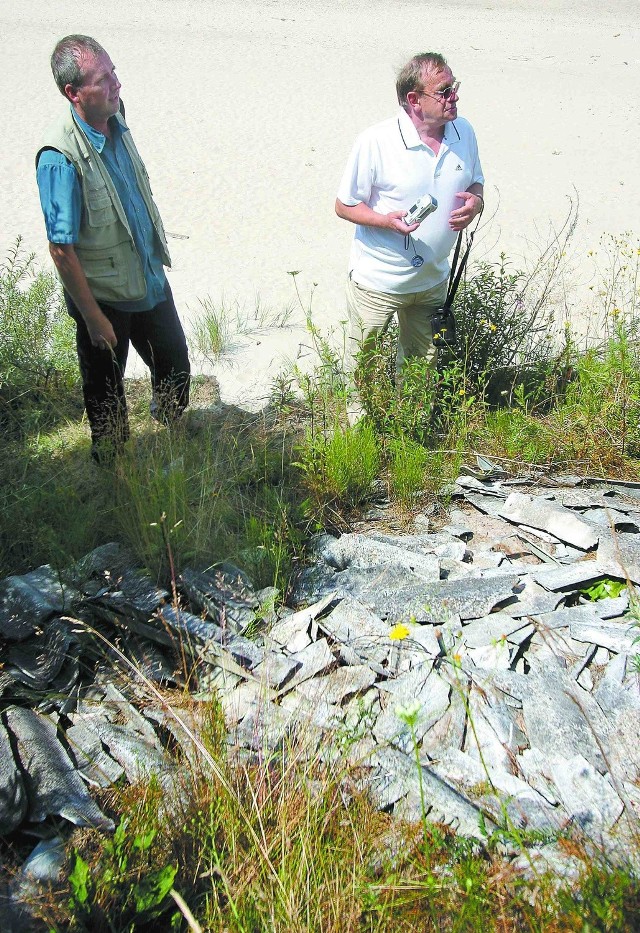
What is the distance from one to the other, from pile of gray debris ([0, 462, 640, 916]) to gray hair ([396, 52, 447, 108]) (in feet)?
8.34

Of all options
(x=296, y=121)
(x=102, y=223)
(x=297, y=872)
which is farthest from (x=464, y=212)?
(x=296, y=121)

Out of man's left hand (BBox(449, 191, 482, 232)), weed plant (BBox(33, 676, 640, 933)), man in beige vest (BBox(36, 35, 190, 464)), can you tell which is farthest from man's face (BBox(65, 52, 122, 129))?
weed plant (BBox(33, 676, 640, 933))

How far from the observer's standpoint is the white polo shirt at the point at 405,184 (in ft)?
14.0

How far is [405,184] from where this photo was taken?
430 centimetres

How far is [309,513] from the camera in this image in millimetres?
4152

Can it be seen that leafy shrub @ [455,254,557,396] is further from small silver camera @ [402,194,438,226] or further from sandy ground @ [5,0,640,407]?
sandy ground @ [5,0,640,407]

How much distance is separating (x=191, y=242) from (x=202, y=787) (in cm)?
814

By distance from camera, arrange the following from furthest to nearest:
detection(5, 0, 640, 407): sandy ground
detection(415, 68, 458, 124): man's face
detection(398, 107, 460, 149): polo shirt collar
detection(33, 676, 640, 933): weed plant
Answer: detection(5, 0, 640, 407): sandy ground
detection(398, 107, 460, 149): polo shirt collar
detection(415, 68, 458, 124): man's face
detection(33, 676, 640, 933): weed plant

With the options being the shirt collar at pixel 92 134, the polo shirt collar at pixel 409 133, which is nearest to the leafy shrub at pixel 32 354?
the shirt collar at pixel 92 134

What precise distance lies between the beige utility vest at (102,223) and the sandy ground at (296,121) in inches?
77.3

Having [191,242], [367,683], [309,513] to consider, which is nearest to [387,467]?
[309,513]

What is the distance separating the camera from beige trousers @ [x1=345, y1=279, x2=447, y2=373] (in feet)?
15.3

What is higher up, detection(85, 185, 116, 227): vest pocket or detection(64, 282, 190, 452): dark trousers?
detection(85, 185, 116, 227): vest pocket

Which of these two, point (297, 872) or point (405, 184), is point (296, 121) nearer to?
point (405, 184)
